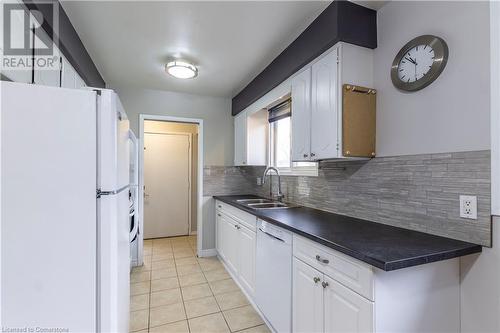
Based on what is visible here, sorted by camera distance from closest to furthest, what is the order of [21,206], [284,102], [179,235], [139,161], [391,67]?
1. [21,206]
2. [391,67]
3. [284,102]
4. [139,161]
5. [179,235]

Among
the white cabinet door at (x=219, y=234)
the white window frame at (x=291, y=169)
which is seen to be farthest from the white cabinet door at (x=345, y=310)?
the white cabinet door at (x=219, y=234)

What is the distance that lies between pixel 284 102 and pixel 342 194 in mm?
1331

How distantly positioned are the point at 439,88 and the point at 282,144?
5.91 ft

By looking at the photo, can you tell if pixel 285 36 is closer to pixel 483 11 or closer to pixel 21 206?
pixel 483 11

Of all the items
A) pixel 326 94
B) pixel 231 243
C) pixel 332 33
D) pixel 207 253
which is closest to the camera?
pixel 332 33

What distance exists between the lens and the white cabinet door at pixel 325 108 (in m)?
1.68

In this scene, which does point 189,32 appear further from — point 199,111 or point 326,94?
point 199,111

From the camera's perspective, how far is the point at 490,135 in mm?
1154

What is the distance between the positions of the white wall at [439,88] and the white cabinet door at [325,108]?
1.10 feet

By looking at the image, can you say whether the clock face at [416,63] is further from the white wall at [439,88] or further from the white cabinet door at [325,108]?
the white cabinet door at [325,108]

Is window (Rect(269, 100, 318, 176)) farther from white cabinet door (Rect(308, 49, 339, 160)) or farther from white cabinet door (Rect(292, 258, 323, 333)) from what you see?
white cabinet door (Rect(292, 258, 323, 333))

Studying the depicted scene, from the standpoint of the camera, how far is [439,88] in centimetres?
137

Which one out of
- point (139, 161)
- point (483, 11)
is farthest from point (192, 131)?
point (483, 11)

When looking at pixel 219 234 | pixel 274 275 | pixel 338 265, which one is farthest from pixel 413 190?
pixel 219 234
